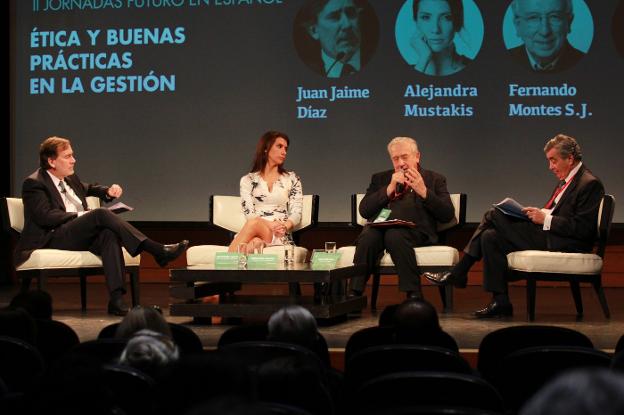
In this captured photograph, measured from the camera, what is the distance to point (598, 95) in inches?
293

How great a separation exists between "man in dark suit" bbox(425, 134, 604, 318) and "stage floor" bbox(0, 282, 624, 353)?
227mm

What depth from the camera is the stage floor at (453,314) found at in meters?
4.59

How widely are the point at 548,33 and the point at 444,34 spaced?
2.58ft

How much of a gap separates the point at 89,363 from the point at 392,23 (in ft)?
20.6

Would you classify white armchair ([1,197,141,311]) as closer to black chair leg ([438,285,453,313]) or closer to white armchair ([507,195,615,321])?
black chair leg ([438,285,453,313])

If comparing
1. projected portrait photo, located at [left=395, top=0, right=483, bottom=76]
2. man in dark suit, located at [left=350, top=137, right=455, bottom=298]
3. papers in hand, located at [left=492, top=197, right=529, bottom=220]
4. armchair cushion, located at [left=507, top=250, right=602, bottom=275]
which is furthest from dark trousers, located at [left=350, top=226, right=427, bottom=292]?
projected portrait photo, located at [left=395, top=0, right=483, bottom=76]

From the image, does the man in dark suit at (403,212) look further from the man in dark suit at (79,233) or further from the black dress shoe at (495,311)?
the man in dark suit at (79,233)

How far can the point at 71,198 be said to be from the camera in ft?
20.1

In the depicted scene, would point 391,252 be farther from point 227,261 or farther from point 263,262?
point 227,261

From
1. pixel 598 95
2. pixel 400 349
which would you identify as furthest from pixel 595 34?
pixel 400 349

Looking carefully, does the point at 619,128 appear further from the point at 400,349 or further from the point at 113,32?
the point at 400,349

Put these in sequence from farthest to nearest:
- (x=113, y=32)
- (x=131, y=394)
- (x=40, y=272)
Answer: (x=113, y=32) < (x=40, y=272) < (x=131, y=394)

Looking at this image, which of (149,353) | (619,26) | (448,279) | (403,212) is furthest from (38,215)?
(619,26)

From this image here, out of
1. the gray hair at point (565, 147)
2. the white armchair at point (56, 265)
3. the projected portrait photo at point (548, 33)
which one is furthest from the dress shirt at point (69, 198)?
the projected portrait photo at point (548, 33)
